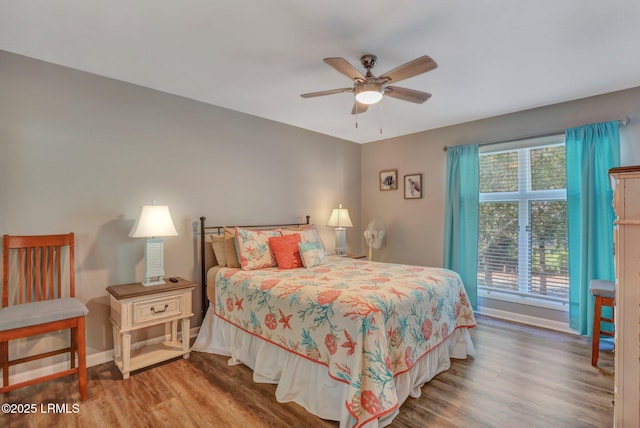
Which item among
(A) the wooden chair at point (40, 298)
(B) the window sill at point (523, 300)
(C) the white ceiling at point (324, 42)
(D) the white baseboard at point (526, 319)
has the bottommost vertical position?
(D) the white baseboard at point (526, 319)

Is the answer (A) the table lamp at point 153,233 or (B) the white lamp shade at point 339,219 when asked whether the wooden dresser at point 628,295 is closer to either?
(A) the table lamp at point 153,233

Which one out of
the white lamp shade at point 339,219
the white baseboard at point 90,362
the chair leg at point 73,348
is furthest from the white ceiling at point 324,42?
the white baseboard at point 90,362

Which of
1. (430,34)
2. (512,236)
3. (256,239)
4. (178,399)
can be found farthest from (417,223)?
(178,399)

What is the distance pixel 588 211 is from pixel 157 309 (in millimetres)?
4183

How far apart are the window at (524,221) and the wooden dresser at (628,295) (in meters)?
2.74

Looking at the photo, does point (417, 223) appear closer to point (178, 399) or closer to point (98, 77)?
point (178, 399)

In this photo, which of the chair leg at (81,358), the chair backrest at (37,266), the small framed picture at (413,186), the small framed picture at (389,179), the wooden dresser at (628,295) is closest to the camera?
the wooden dresser at (628,295)

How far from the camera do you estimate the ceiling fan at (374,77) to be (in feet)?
6.51

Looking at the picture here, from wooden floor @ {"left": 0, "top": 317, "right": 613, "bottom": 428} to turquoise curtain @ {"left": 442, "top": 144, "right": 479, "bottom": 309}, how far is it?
51.0 inches

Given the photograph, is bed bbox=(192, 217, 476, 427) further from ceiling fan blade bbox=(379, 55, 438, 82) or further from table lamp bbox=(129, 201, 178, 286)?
ceiling fan blade bbox=(379, 55, 438, 82)

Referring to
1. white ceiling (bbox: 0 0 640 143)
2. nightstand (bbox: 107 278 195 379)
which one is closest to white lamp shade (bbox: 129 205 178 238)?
nightstand (bbox: 107 278 195 379)

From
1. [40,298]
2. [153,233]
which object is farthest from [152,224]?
[40,298]

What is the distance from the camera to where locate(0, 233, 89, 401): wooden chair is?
196cm

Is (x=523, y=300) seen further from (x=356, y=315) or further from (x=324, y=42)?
(x=324, y=42)
